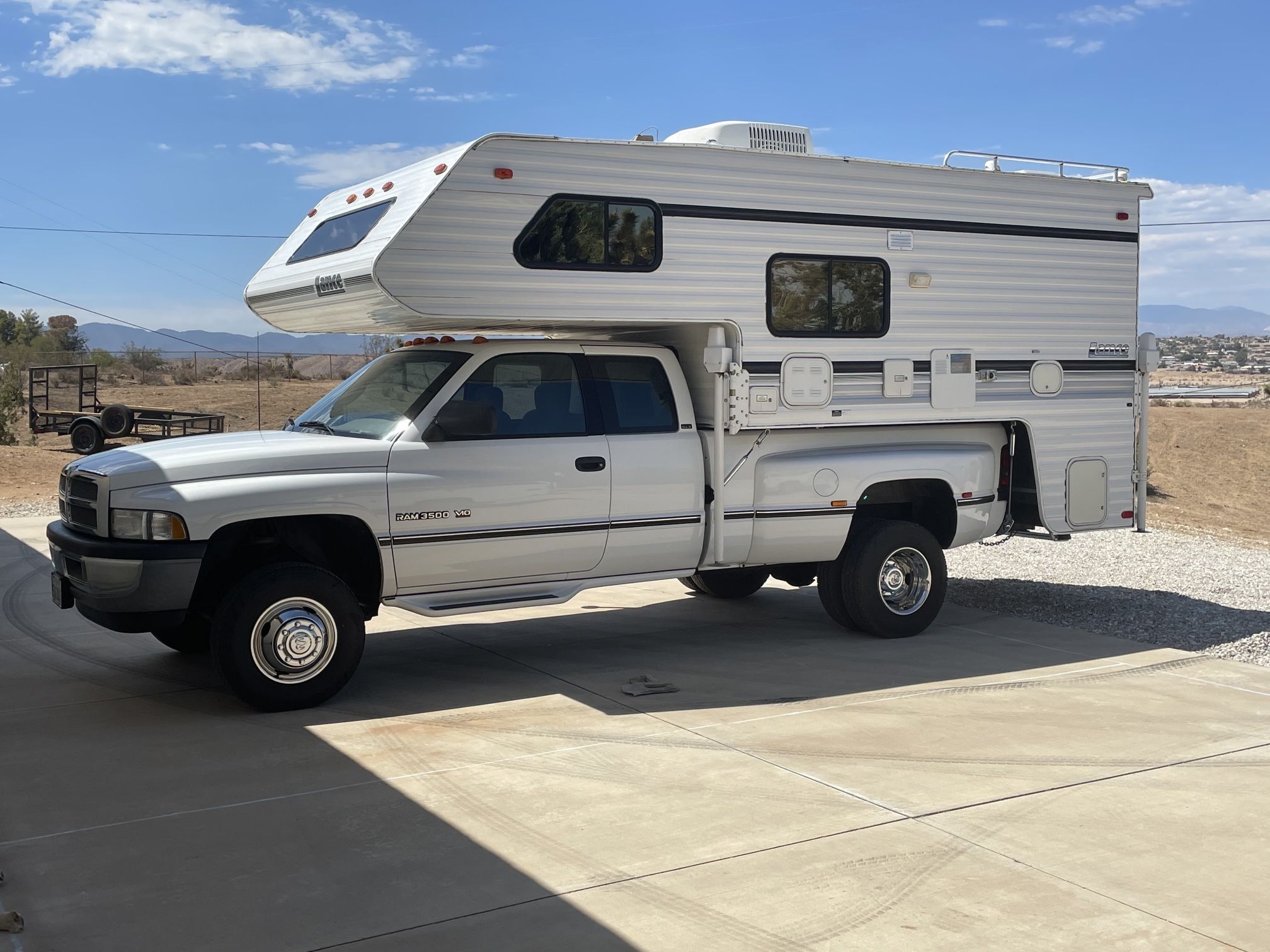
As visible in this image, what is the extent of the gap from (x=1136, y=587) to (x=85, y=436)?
2091 cm

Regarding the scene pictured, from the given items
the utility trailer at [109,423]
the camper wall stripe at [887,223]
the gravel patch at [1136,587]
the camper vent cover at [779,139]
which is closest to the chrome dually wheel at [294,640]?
the camper wall stripe at [887,223]

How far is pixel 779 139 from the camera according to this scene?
28.6 ft

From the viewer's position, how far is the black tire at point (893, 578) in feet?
29.1

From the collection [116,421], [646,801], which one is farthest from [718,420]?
[116,421]

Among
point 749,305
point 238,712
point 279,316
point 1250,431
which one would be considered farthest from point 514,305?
point 1250,431

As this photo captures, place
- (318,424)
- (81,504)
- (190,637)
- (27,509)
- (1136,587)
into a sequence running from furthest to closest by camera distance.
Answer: (27,509) → (1136,587) → (190,637) → (318,424) → (81,504)

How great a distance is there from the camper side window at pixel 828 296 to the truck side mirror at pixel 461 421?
6.95ft

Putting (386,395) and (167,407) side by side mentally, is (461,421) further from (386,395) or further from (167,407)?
(167,407)

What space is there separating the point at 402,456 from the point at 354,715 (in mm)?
1468

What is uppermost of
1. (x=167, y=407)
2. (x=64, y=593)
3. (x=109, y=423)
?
(x=167, y=407)

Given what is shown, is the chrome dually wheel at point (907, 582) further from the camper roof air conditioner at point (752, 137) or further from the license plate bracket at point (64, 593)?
the license plate bracket at point (64, 593)

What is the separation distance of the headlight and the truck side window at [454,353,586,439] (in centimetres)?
175

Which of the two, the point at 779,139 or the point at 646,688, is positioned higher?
the point at 779,139

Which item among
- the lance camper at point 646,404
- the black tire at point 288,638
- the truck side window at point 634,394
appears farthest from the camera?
the truck side window at point 634,394
